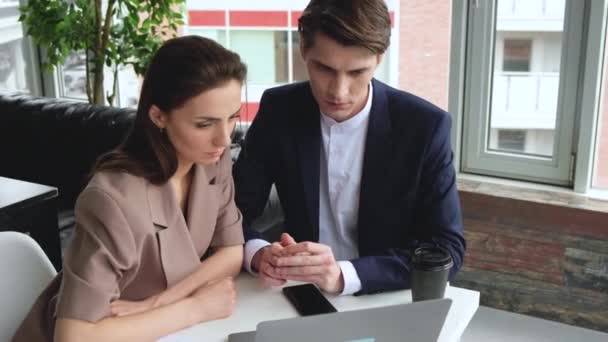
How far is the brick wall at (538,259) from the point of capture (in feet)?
8.61

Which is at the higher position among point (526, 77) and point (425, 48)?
point (425, 48)

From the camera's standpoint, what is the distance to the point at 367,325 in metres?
1.02

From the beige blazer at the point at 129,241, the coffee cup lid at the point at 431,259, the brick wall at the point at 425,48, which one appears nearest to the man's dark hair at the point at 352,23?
the beige blazer at the point at 129,241

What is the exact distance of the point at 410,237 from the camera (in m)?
1.69

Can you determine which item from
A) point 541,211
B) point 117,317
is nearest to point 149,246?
point 117,317

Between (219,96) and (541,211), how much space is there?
1.86 meters

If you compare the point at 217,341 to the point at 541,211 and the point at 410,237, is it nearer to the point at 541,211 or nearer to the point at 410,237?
the point at 410,237

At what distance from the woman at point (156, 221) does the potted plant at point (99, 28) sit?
2271 mm

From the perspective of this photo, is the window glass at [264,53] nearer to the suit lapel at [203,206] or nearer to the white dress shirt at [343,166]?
the white dress shirt at [343,166]

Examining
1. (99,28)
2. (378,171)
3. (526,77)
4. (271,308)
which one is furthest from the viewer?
(99,28)

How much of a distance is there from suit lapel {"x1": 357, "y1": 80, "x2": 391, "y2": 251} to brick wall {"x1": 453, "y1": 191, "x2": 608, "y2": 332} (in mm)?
1303

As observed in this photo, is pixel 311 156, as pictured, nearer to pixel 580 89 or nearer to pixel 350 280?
pixel 350 280

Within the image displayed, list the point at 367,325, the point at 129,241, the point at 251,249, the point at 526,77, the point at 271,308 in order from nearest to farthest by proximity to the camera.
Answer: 1. the point at 367,325
2. the point at 129,241
3. the point at 271,308
4. the point at 251,249
5. the point at 526,77

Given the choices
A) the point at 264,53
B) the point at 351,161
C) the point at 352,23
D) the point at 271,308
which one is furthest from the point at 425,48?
the point at 271,308
